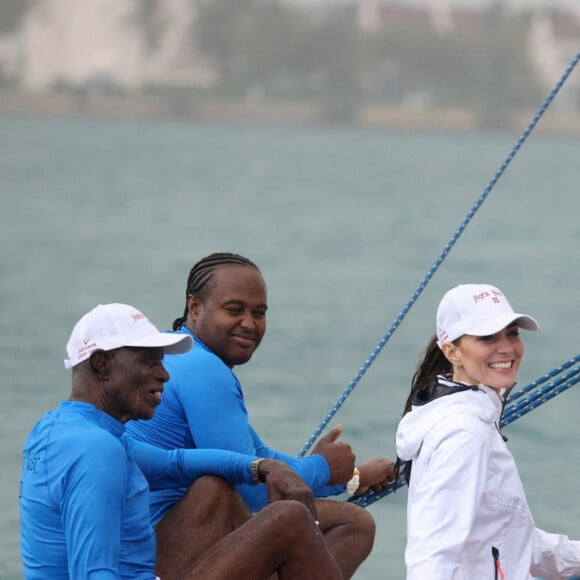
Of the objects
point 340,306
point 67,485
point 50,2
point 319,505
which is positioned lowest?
point 340,306

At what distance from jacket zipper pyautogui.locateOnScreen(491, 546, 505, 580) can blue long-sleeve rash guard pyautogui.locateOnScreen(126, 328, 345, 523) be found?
737 millimetres

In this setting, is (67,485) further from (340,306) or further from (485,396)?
(340,306)

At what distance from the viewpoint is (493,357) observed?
313 cm

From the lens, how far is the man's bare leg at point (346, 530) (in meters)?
3.70

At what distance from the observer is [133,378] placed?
3.02 meters

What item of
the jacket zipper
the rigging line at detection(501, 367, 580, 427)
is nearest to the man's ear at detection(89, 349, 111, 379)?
the jacket zipper

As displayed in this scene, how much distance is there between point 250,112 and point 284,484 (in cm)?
6661

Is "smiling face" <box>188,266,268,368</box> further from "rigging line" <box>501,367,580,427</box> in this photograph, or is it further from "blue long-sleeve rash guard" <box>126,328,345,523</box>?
"rigging line" <box>501,367,580,427</box>

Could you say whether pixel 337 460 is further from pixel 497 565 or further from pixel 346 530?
pixel 497 565

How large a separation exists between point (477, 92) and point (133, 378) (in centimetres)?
6420

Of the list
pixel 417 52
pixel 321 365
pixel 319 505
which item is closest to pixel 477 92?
pixel 417 52

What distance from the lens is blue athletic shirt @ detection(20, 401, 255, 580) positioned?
9.19 feet

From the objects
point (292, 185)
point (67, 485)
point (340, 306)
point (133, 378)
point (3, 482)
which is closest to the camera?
point (67, 485)

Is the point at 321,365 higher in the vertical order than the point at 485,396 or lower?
lower
